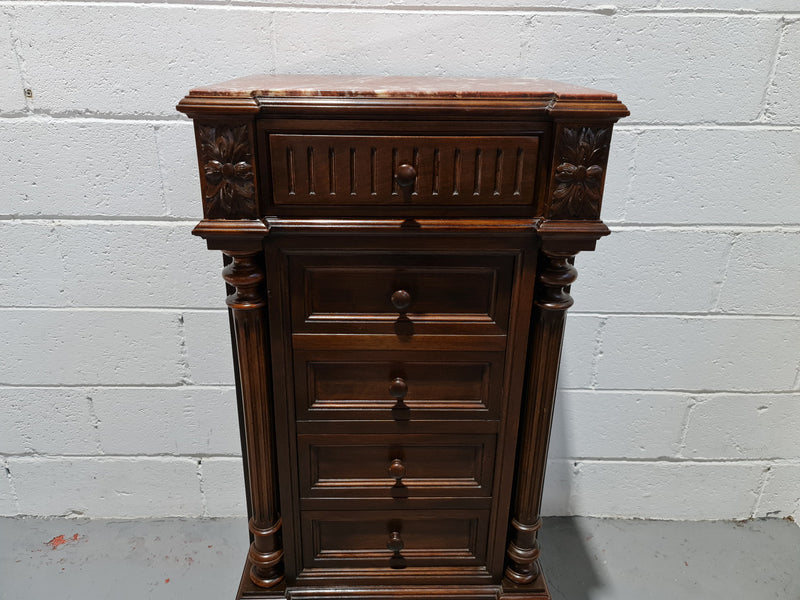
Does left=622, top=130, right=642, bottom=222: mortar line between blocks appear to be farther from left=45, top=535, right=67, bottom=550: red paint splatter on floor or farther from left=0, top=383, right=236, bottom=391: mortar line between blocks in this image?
left=45, top=535, right=67, bottom=550: red paint splatter on floor

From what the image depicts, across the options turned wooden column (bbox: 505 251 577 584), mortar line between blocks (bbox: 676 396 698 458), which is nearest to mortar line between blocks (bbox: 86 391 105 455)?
turned wooden column (bbox: 505 251 577 584)

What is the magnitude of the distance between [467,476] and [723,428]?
3.18 feet

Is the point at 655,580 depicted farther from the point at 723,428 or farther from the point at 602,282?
the point at 602,282

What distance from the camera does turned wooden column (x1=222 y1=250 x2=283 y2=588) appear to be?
1.02 metres

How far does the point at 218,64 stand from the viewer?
1.39 m

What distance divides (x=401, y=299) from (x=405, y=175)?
0.73 ft

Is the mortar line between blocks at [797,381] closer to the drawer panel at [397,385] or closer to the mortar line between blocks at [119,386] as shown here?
the drawer panel at [397,385]

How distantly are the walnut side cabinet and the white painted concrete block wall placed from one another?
14.5 inches

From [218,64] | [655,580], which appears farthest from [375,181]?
[655,580]

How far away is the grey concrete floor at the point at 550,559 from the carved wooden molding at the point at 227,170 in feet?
3.51

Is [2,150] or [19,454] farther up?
Answer: [2,150]

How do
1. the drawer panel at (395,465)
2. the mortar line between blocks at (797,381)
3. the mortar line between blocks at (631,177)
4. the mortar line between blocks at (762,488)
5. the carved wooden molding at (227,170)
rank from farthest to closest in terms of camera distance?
the mortar line between blocks at (762,488) → the mortar line between blocks at (797,381) → the mortar line between blocks at (631,177) → the drawer panel at (395,465) → the carved wooden molding at (227,170)

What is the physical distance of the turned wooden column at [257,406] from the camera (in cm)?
102

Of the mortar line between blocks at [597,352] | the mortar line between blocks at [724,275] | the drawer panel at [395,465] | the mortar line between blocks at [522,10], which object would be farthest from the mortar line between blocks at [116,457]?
the mortar line between blocks at [724,275]
